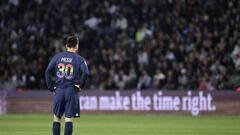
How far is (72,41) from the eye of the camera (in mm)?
14078

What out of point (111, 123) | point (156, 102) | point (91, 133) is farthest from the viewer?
point (156, 102)

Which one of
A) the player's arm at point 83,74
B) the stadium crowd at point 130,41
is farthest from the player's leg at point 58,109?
the stadium crowd at point 130,41

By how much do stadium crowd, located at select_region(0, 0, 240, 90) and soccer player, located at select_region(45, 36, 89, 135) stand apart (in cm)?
1488

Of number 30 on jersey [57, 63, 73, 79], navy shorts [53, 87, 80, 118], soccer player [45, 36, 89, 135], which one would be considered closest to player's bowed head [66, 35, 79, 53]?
soccer player [45, 36, 89, 135]

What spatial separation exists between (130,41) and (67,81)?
17567 millimetres

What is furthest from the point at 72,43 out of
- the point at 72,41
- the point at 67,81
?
the point at 67,81

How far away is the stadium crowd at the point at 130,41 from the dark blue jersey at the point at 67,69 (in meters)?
14.9

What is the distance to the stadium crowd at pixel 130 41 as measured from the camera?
29466 mm

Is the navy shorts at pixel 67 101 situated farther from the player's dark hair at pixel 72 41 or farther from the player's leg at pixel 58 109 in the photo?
the player's dark hair at pixel 72 41

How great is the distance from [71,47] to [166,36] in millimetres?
17047

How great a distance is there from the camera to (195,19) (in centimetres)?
3112

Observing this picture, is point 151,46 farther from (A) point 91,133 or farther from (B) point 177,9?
(A) point 91,133

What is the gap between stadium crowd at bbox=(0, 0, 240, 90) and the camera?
29.5 metres

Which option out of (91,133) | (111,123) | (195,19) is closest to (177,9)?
(195,19)
